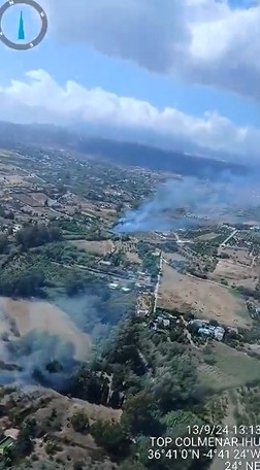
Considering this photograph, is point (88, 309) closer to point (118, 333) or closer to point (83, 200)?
point (118, 333)

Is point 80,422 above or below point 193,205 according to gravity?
below

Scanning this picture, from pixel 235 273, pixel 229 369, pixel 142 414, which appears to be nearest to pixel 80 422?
pixel 142 414

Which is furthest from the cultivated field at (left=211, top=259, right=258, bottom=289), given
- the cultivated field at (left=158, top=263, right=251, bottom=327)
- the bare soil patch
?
the bare soil patch

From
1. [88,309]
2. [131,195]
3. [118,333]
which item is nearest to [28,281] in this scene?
[88,309]

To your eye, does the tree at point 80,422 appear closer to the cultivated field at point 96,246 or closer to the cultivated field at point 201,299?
the cultivated field at point 201,299

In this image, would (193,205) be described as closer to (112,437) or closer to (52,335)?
(52,335)

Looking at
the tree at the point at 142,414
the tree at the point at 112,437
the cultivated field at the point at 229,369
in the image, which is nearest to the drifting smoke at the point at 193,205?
the cultivated field at the point at 229,369
